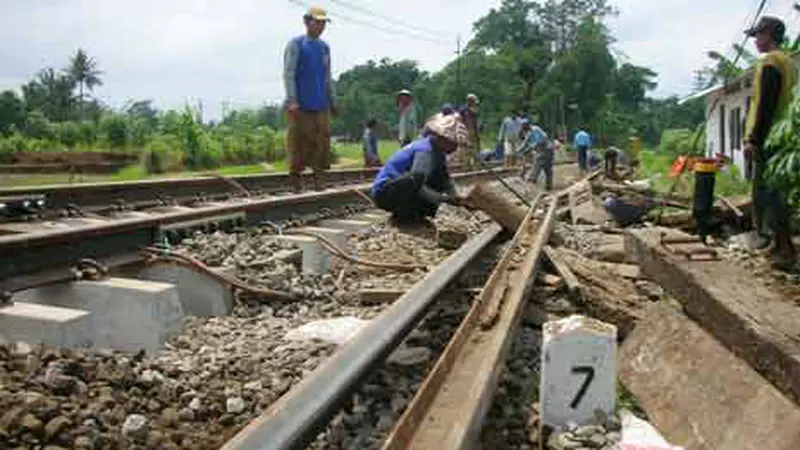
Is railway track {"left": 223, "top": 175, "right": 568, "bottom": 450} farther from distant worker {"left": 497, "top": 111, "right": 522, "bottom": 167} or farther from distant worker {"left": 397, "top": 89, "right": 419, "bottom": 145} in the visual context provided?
distant worker {"left": 497, "top": 111, "right": 522, "bottom": 167}

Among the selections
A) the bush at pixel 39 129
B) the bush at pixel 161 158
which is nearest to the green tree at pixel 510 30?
the bush at pixel 39 129

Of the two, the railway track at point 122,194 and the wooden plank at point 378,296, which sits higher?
the railway track at point 122,194

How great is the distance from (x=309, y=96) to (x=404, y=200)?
2.34 meters

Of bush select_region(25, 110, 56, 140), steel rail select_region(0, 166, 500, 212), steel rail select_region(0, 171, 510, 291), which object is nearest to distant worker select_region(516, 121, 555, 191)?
steel rail select_region(0, 166, 500, 212)

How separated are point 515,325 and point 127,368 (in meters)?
1.55

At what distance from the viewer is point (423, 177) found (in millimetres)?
6688

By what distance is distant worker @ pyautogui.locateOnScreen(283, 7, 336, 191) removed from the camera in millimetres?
8414

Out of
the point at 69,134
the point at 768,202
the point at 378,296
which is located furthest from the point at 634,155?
the point at 378,296

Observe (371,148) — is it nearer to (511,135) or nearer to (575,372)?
(511,135)

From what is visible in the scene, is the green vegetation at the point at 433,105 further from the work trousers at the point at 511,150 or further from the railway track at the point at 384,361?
the railway track at the point at 384,361

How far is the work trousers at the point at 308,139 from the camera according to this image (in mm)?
8820

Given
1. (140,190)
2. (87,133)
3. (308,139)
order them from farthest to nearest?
(87,133) < (308,139) < (140,190)

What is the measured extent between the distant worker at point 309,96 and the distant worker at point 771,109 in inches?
165

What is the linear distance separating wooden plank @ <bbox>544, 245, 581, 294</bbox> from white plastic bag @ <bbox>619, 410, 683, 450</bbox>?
158cm
